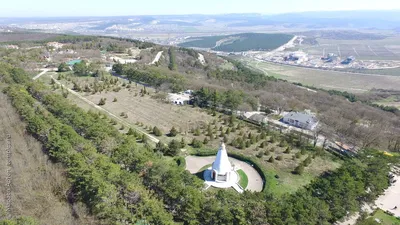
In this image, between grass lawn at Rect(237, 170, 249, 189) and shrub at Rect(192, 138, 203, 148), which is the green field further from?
grass lawn at Rect(237, 170, 249, 189)

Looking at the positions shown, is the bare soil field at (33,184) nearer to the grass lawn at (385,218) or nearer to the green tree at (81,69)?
the grass lawn at (385,218)

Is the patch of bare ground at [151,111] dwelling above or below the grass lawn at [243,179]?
above

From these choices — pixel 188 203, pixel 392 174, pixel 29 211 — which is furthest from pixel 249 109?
pixel 29 211

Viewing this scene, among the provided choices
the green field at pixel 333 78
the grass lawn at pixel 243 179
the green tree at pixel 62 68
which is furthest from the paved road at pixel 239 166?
the green field at pixel 333 78

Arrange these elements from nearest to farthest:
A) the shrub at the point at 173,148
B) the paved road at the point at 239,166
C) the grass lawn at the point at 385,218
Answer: the grass lawn at the point at 385,218, the paved road at the point at 239,166, the shrub at the point at 173,148

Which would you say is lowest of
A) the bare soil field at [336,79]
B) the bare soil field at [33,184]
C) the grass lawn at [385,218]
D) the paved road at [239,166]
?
the bare soil field at [336,79]

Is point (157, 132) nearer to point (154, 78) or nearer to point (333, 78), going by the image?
point (154, 78)
